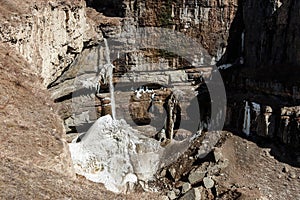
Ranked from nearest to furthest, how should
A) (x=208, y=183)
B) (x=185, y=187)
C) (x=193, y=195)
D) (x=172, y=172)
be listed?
1. (x=193, y=195)
2. (x=208, y=183)
3. (x=185, y=187)
4. (x=172, y=172)

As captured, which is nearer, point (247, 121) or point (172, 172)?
point (172, 172)

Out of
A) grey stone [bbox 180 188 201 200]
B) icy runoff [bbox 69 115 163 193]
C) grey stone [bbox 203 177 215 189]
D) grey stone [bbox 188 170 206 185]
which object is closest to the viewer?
grey stone [bbox 180 188 201 200]

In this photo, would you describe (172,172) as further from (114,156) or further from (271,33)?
(271,33)

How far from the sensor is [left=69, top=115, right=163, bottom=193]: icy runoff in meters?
16.3

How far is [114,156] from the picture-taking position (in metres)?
18.1

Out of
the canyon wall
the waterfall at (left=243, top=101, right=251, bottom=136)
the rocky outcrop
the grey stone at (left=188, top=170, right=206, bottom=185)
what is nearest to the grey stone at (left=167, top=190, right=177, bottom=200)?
the grey stone at (left=188, top=170, right=206, bottom=185)

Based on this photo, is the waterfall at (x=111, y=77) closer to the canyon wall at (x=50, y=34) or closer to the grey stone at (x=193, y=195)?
the canyon wall at (x=50, y=34)

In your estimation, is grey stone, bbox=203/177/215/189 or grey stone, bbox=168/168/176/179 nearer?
grey stone, bbox=203/177/215/189

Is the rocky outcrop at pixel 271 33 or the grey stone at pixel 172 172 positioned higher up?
the rocky outcrop at pixel 271 33

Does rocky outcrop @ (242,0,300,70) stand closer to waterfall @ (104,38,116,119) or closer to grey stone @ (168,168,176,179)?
waterfall @ (104,38,116,119)

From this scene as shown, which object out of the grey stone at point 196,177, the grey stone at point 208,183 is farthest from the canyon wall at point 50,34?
the grey stone at point 208,183

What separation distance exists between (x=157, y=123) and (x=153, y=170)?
4719mm

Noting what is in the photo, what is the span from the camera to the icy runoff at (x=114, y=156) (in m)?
16.3

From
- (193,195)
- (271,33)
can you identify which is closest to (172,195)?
(193,195)
